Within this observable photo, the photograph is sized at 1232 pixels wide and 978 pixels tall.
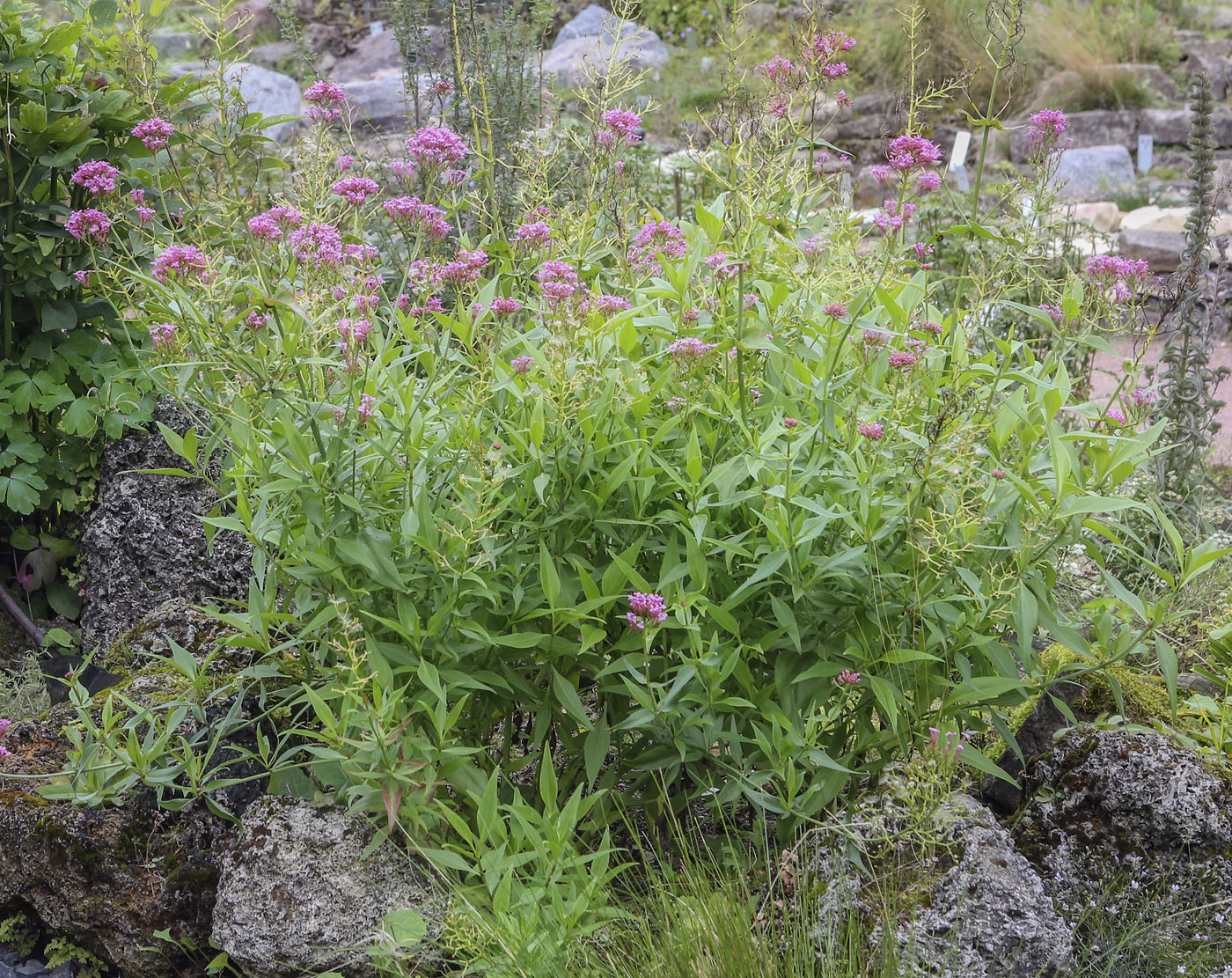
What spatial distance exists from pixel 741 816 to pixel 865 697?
646mm

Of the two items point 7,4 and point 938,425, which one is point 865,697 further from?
point 7,4

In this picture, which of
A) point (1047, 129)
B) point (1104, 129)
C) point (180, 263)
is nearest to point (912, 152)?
point (1047, 129)

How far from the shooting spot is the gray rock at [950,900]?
2062 millimetres

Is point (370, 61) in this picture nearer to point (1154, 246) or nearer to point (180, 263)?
point (1154, 246)

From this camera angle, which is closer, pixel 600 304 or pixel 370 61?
pixel 600 304

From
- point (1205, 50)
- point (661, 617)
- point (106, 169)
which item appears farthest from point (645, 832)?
point (1205, 50)

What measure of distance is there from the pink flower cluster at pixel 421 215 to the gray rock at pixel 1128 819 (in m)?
1.91

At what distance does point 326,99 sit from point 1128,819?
2.42 meters

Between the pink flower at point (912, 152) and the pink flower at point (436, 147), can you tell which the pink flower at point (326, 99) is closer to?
the pink flower at point (436, 147)

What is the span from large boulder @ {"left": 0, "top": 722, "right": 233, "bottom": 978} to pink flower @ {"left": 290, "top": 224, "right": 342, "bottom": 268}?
52.3 inches

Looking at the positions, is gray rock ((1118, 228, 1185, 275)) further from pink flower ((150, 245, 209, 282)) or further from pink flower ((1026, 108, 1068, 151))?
pink flower ((150, 245, 209, 282))

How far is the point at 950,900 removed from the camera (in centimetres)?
213

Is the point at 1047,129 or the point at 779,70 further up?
the point at 779,70

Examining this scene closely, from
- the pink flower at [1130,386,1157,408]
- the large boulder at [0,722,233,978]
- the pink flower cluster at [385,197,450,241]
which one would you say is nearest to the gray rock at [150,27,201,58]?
the pink flower cluster at [385,197,450,241]
